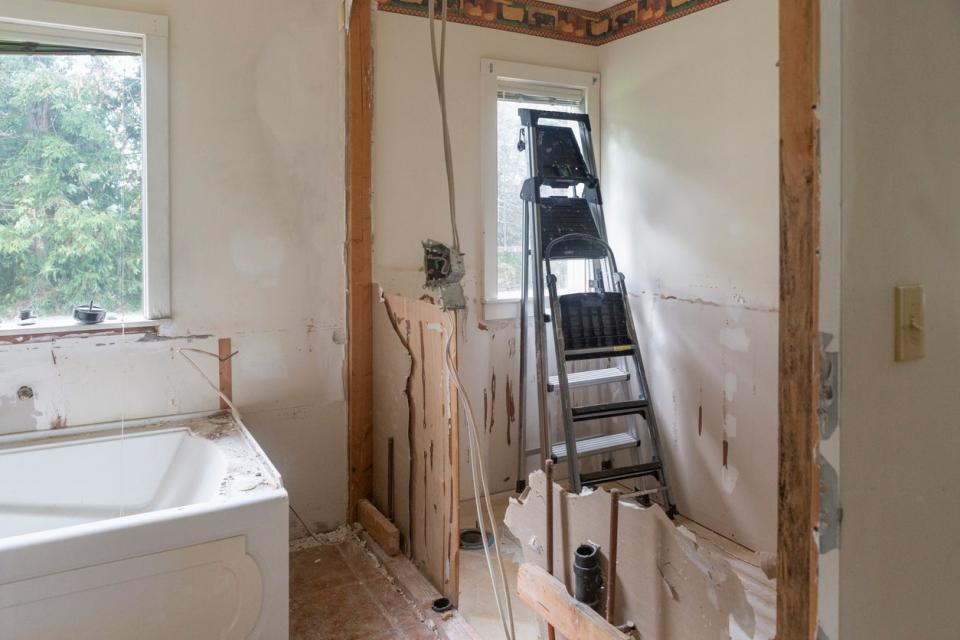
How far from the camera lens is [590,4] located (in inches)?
124

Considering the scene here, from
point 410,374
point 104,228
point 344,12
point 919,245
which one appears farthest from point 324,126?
Result: point 919,245

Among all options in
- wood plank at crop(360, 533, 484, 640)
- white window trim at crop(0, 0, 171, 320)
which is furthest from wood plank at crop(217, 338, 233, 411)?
wood plank at crop(360, 533, 484, 640)

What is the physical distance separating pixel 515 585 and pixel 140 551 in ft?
4.51

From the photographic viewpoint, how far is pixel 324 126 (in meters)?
2.57

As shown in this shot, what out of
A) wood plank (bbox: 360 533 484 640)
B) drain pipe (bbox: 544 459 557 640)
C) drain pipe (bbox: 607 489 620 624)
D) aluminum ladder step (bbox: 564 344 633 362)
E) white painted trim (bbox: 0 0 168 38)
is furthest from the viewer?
aluminum ladder step (bbox: 564 344 633 362)

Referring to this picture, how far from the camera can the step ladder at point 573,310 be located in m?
2.79

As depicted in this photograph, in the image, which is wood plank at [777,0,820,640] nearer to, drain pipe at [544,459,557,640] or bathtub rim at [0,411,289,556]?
drain pipe at [544,459,557,640]

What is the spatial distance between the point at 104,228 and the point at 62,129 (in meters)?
0.34

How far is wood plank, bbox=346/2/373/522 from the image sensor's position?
8.55 feet

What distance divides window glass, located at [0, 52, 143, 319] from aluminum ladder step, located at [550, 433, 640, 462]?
1.79 meters

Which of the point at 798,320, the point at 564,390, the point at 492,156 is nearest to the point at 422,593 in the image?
the point at 564,390

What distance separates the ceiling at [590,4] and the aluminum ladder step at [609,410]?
191 cm

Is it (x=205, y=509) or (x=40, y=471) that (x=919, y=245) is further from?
(x=40, y=471)

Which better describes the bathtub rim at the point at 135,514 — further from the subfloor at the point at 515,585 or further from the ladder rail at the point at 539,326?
the ladder rail at the point at 539,326
